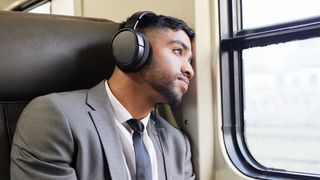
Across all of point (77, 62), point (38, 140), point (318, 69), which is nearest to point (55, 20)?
point (77, 62)

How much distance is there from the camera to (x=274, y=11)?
1.39 metres

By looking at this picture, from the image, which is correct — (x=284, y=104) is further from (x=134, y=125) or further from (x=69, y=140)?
(x=69, y=140)

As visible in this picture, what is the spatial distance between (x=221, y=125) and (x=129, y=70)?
467 mm

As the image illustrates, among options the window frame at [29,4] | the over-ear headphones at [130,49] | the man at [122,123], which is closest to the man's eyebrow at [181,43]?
the man at [122,123]

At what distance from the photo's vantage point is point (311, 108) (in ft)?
4.25

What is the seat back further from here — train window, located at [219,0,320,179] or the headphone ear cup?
train window, located at [219,0,320,179]

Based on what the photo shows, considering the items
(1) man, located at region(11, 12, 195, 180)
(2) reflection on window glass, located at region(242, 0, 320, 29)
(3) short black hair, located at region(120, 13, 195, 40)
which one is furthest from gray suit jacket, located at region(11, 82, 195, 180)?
(2) reflection on window glass, located at region(242, 0, 320, 29)

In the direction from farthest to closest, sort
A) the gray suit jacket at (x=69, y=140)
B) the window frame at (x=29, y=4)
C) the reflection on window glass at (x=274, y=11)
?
1. the window frame at (x=29, y=4)
2. the reflection on window glass at (x=274, y=11)
3. the gray suit jacket at (x=69, y=140)

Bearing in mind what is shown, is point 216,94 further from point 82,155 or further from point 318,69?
point 82,155

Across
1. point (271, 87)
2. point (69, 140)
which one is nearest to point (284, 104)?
point (271, 87)

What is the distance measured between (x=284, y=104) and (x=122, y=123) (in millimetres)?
580

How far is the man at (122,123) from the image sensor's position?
1.07 m

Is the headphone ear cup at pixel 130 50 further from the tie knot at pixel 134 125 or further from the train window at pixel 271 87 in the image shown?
the train window at pixel 271 87

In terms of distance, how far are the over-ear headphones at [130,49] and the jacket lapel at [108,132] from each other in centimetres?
13
